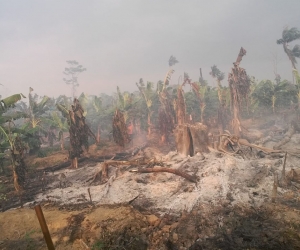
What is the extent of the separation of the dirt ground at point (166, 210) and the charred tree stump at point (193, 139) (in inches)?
52.6

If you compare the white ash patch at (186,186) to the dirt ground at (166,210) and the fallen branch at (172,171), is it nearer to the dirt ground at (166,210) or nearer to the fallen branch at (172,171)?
the dirt ground at (166,210)

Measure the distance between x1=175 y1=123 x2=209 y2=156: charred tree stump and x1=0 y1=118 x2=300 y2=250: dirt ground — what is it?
4.38 feet

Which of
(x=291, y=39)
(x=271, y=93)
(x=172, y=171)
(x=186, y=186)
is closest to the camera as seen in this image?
(x=186, y=186)

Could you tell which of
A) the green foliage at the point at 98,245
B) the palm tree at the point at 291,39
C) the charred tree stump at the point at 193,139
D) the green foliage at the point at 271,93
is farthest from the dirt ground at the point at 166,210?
the palm tree at the point at 291,39

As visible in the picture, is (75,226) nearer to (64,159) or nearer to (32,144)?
(64,159)

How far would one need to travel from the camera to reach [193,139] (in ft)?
38.4

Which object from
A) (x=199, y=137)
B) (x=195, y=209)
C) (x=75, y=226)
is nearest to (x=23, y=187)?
(x=75, y=226)

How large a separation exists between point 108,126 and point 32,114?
6.47m

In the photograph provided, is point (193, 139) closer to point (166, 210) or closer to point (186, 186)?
point (186, 186)

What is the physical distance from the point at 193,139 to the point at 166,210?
5.79 meters

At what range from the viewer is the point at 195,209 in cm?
636

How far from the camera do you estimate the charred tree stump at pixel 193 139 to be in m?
11.6

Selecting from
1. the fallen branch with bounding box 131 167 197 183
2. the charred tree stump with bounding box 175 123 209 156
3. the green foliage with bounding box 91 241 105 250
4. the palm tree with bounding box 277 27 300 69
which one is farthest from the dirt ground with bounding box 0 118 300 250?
the palm tree with bounding box 277 27 300 69

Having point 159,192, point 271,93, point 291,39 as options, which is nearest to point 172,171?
point 159,192
